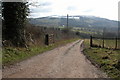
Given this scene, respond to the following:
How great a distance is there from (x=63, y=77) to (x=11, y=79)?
2.19 metres

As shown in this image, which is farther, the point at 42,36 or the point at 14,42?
the point at 42,36

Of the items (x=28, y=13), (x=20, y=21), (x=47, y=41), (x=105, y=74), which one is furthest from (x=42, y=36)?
(x=105, y=74)

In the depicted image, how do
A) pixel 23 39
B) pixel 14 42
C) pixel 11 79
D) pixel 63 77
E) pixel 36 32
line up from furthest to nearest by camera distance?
pixel 36 32 < pixel 23 39 < pixel 14 42 < pixel 63 77 < pixel 11 79

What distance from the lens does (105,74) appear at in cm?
1066

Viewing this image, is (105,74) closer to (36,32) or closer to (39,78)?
(39,78)

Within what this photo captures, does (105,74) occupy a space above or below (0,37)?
below

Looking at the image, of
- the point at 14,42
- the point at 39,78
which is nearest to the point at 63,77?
the point at 39,78

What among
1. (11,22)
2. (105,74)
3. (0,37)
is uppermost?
(11,22)

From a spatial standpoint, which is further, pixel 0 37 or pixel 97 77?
pixel 0 37

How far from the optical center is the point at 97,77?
32.5 ft

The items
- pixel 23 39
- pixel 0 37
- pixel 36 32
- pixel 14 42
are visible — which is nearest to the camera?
pixel 0 37

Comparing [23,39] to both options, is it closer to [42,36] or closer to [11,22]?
[11,22]

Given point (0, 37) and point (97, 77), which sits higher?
point (0, 37)

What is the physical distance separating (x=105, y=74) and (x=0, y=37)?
32.5 ft
